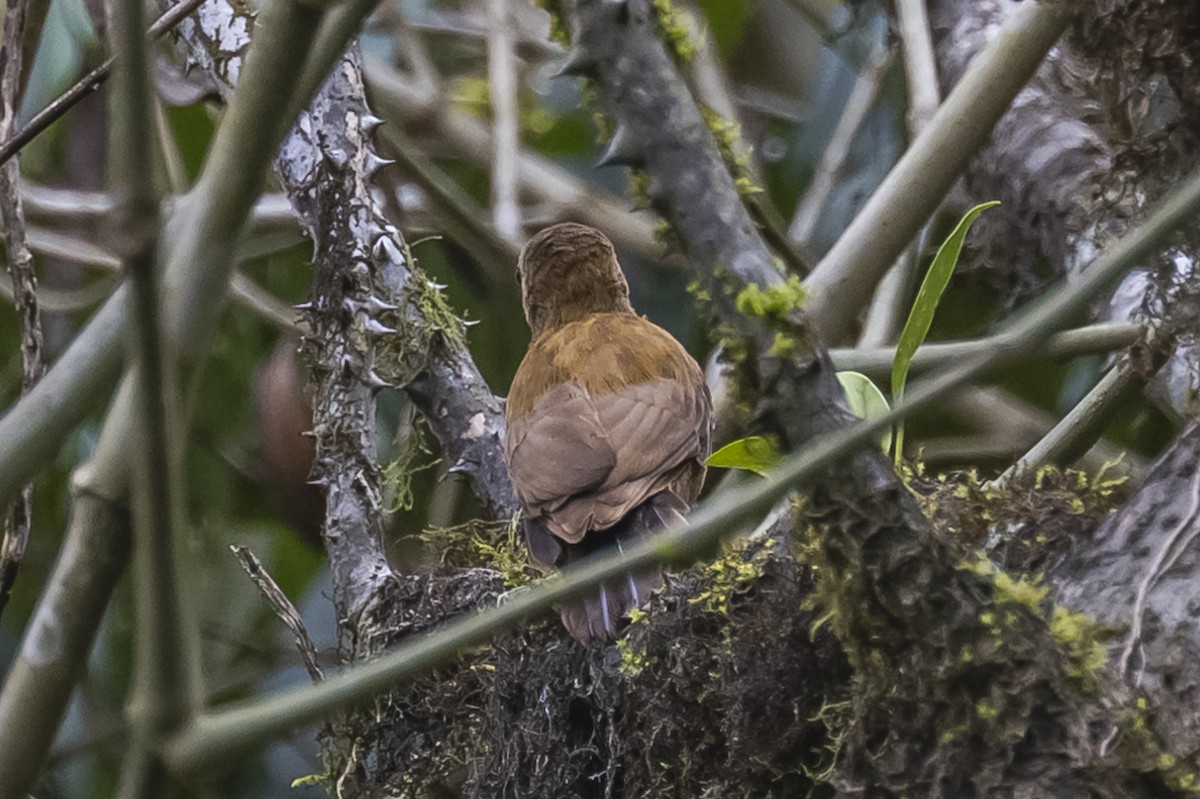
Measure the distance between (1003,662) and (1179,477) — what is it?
11.4 inches

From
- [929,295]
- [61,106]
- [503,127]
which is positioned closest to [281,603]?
[61,106]

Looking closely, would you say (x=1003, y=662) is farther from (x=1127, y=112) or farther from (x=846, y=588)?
(x=1127, y=112)

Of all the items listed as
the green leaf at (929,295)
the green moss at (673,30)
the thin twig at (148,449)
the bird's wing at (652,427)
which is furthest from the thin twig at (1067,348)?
the thin twig at (148,449)

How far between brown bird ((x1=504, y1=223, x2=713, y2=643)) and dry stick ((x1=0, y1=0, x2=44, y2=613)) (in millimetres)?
708

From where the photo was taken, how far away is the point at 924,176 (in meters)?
2.83

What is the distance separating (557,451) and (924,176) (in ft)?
2.98

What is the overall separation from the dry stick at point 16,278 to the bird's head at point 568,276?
1.25 metres

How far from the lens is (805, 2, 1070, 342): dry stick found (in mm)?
2742

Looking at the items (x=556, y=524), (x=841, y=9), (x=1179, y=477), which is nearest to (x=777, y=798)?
(x=1179, y=477)

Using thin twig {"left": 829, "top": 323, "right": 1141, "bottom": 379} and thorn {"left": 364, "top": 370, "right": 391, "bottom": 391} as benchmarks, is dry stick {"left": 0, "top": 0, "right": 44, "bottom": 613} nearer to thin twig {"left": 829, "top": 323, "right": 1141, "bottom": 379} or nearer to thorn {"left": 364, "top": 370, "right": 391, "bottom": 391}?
thorn {"left": 364, "top": 370, "right": 391, "bottom": 391}

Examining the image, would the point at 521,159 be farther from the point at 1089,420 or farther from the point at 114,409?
the point at 114,409

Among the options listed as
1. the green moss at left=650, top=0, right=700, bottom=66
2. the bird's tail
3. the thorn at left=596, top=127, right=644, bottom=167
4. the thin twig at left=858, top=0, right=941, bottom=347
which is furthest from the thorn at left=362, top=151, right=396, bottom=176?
the thorn at left=596, top=127, right=644, bottom=167

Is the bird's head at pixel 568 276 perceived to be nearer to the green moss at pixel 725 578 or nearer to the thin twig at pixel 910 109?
the thin twig at pixel 910 109

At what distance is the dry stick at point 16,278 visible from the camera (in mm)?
1892
